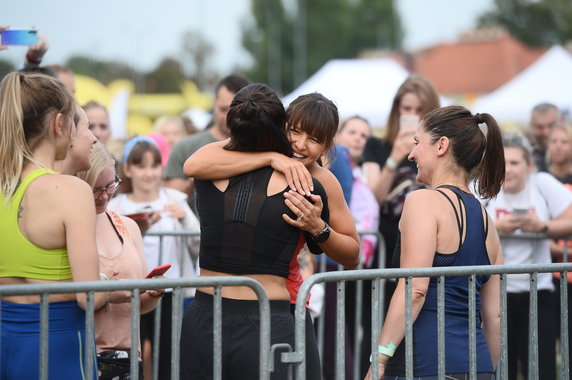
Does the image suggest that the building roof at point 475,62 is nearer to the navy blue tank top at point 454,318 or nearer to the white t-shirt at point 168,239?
the white t-shirt at point 168,239

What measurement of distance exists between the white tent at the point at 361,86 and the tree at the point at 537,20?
159 feet

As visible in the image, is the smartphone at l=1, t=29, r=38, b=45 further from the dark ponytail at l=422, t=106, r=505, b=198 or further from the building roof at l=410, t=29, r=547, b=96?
the building roof at l=410, t=29, r=547, b=96

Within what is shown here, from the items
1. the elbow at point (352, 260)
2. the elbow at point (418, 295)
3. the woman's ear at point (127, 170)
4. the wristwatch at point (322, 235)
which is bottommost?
the elbow at point (418, 295)

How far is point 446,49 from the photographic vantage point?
255 feet

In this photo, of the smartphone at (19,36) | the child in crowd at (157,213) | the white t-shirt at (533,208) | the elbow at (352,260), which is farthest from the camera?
the white t-shirt at (533,208)

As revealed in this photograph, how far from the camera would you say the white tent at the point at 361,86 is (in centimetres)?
1462

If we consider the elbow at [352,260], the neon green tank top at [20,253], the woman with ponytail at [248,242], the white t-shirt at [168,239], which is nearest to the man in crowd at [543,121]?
the white t-shirt at [168,239]

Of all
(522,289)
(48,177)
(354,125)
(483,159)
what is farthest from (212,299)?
(354,125)

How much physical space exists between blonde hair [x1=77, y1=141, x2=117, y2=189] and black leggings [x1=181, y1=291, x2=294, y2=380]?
901 mm

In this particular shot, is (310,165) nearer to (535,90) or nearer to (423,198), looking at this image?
(423,198)

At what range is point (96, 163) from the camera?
4.11 m

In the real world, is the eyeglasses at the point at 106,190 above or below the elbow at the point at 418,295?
above

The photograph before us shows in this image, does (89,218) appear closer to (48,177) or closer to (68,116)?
(48,177)

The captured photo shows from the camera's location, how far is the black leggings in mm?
3424
